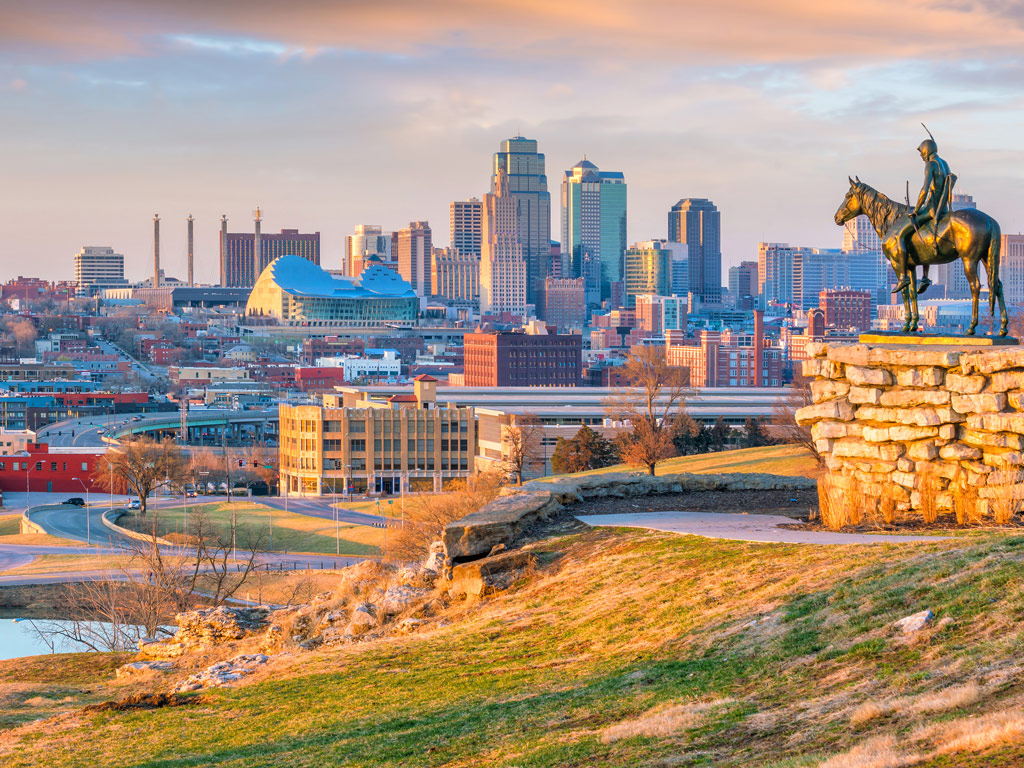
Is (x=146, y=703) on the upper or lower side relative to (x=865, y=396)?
lower

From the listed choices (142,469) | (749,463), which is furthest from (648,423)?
(142,469)

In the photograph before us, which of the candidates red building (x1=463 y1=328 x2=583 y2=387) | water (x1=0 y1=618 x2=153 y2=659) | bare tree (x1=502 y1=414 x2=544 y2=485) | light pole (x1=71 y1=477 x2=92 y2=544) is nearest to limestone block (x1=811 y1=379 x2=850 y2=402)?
water (x1=0 y1=618 x2=153 y2=659)

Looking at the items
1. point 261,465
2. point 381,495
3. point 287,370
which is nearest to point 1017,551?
point 381,495

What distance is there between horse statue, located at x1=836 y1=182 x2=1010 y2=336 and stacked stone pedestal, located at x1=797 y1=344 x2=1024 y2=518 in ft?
3.38

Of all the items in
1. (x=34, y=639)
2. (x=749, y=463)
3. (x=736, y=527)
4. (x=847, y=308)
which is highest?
(x=847, y=308)

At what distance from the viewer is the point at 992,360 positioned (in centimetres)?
1439

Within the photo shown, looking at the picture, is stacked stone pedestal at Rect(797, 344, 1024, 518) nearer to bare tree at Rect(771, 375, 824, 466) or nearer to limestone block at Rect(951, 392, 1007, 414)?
limestone block at Rect(951, 392, 1007, 414)

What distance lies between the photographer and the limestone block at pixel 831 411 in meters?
15.7

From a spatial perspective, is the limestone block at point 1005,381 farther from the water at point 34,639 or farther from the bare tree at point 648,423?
the bare tree at point 648,423

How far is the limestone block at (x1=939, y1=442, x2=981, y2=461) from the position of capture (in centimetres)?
1463

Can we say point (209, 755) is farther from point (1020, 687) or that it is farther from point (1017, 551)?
point (1017, 551)

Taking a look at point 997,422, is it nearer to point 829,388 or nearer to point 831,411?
point 831,411

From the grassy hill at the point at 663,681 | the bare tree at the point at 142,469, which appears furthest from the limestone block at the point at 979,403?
the bare tree at the point at 142,469

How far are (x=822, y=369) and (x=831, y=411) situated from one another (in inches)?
25.7
